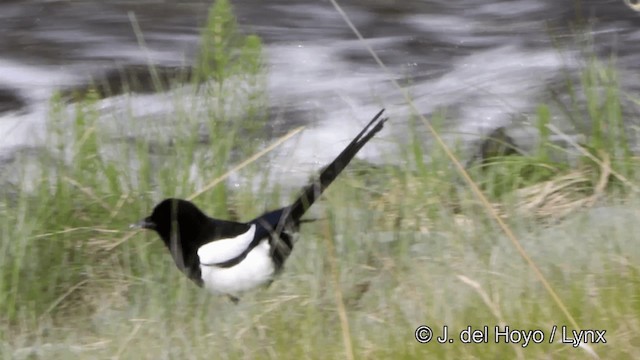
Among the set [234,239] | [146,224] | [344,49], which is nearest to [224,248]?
[234,239]

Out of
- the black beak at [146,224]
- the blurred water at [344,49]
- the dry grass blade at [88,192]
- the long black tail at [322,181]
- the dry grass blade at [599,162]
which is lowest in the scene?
the blurred water at [344,49]

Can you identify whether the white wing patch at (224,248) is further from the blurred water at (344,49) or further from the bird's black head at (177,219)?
the blurred water at (344,49)

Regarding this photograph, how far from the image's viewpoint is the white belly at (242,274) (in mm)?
3246

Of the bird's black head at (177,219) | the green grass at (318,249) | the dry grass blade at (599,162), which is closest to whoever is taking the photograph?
the green grass at (318,249)

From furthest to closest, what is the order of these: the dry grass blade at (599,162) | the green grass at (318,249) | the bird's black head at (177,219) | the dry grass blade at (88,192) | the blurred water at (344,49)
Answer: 1. the blurred water at (344,49)
2. the dry grass blade at (88,192)
3. the dry grass blade at (599,162)
4. the bird's black head at (177,219)
5. the green grass at (318,249)

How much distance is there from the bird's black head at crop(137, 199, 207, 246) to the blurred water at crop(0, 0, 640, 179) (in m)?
2.19

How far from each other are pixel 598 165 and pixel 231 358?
1893 mm

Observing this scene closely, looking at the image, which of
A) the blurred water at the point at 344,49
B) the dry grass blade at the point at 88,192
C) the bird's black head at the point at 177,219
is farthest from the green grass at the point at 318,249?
the blurred water at the point at 344,49

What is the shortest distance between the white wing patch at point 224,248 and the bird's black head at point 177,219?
0.09 metres

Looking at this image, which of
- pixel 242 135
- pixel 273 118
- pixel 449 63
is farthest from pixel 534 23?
pixel 242 135

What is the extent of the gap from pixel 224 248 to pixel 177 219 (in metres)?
0.17

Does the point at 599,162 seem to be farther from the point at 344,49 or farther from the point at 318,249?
the point at 344,49

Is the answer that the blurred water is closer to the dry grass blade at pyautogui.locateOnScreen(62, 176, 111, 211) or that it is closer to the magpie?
the dry grass blade at pyautogui.locateOnScreen(62, 176, 111, 211)

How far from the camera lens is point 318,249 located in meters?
3.49
